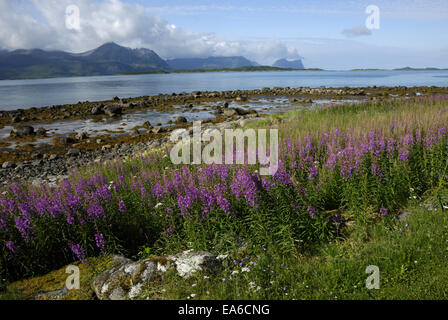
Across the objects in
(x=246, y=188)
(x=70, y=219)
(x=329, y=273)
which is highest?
(x=246, y=188)

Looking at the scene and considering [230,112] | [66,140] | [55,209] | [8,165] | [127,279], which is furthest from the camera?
[230,112]

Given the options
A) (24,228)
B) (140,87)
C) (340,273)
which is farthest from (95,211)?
(140,87)

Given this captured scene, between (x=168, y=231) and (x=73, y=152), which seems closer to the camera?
(x=168, y=231)

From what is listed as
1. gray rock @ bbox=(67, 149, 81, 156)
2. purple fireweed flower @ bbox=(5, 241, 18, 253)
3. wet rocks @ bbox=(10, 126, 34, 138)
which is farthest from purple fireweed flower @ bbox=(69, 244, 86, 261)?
wet rocks @ bbox=(10, 126, 34, 138)

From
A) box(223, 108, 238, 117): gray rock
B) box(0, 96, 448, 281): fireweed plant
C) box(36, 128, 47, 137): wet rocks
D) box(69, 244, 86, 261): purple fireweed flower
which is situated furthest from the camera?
box(223, 108, 238, 117): gray rock

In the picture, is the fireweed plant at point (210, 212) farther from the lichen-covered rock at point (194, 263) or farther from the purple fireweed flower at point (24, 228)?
the lichen-covered rock at point (194, 263)

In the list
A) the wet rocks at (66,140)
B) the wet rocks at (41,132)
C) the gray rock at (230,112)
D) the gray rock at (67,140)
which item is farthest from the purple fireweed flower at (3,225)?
the gray rock at (230,112)

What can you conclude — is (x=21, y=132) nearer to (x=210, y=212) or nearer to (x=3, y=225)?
(x=3, y=225)

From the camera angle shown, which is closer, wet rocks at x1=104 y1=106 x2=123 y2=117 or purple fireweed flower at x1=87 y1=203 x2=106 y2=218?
purple fireweed flower at x1=87 y1=203 x2=106 y2=218

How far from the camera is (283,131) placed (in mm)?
11680

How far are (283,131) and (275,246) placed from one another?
25.0 ft

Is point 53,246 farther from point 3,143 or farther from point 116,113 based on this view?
point 116,113

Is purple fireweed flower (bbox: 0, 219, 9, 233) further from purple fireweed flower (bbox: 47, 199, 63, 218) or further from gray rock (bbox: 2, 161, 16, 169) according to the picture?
gray rock (bbox: 2, 161, 16, 169)
